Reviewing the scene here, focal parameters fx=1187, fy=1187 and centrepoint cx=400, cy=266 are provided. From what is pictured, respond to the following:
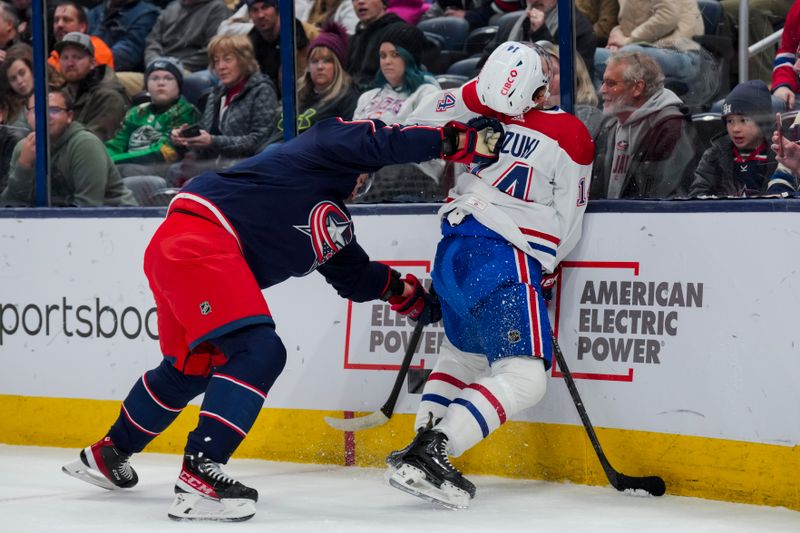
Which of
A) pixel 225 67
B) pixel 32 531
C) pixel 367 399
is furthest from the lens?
pixel 225 67

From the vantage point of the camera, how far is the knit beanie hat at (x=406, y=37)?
4.11m

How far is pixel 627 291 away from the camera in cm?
351

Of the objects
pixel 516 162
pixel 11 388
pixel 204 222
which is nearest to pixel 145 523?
pixel 204 222

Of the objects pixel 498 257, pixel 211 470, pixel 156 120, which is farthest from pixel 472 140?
pixel 156 120

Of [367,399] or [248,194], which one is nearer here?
[248,194]

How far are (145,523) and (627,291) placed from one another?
152cm

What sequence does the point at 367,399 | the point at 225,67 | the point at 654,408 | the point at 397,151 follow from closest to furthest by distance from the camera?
1. the point at 397,151
2. the point at 654,408
3. the point at 367,399
4. the point at 225,67

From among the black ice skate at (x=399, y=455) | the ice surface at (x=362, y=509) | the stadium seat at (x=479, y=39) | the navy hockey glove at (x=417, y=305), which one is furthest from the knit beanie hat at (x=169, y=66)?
the black ice skate at (x=399, y=455)

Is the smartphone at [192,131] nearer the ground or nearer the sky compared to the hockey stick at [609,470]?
nearer the sky

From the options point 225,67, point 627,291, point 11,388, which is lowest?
point 11,388

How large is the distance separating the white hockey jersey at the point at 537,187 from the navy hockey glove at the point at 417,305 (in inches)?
10.4

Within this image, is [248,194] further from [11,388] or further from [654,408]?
[11,388]

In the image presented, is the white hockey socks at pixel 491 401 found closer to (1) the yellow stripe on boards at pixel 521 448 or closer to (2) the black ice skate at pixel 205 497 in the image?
(1) the yellow stripe on boards at pixel 521 448

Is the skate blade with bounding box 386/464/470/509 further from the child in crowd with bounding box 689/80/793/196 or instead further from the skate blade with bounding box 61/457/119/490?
the child in crowd with bounding box 689/80/793/196
